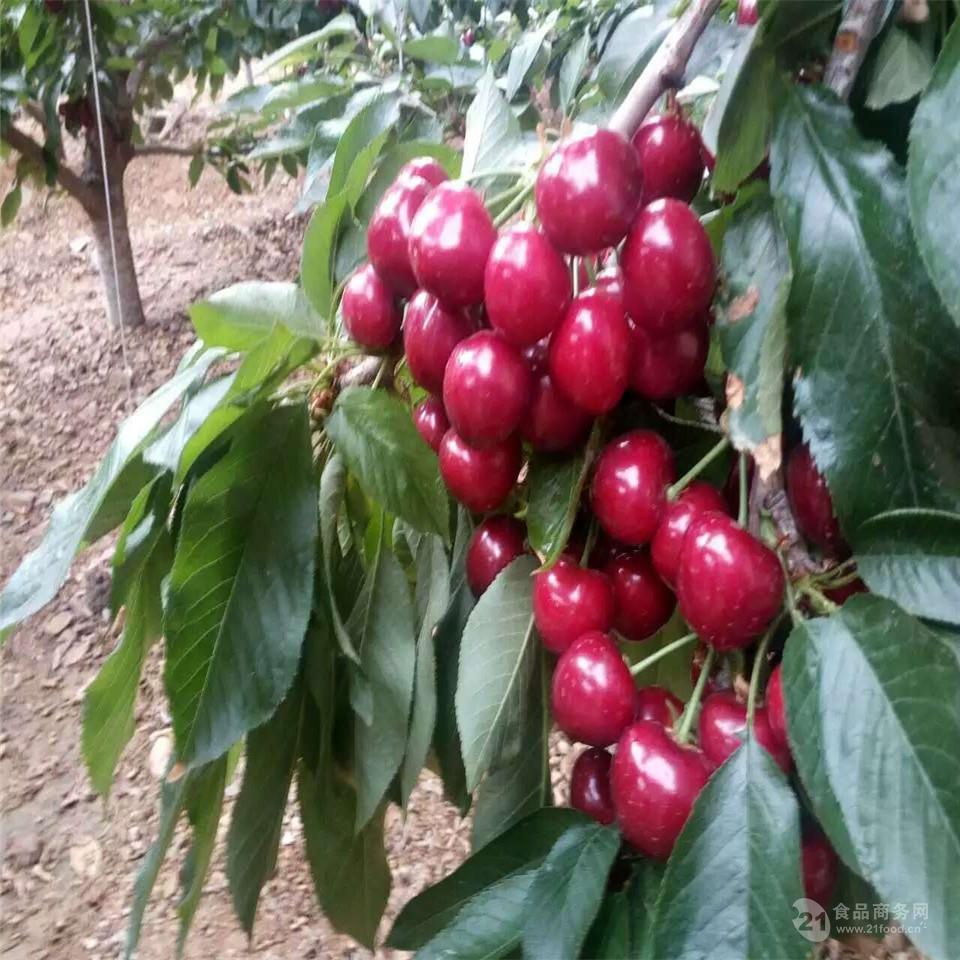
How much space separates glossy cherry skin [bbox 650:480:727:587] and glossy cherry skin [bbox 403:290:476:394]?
0.29 feet

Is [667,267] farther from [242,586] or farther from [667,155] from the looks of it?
[242,586]

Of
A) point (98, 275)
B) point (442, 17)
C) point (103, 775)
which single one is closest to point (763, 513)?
point (103, 775)

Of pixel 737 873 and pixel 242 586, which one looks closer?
pixel 737 873

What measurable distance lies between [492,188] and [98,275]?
6.30 feet

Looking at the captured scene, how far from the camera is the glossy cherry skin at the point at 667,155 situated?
0.28 metres

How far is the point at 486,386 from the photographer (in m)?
0.26

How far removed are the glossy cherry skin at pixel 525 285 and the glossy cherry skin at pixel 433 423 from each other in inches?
2.8

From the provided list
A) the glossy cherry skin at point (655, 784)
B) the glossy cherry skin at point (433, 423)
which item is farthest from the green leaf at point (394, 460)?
the glossy cherry skin at point (655, 784)

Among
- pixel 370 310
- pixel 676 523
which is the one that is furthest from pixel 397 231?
pixel 676 523

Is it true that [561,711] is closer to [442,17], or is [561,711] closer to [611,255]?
[611,255]

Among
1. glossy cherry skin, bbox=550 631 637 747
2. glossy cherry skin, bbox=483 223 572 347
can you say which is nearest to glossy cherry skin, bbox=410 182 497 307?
glossy cherry skin, bbox=483 223 572 347

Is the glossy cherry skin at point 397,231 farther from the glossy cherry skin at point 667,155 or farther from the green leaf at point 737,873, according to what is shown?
the green leaf at point 737,873

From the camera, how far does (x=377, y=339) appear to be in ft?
1.11

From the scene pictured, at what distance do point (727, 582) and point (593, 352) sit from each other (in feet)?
0.24
